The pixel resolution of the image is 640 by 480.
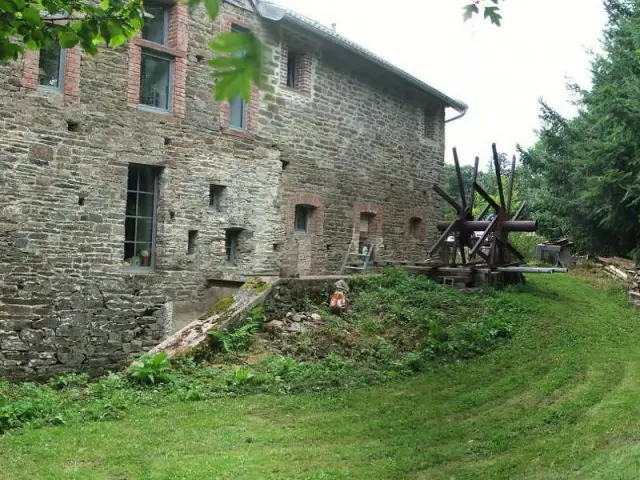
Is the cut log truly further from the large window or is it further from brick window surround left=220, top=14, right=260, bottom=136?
brick window surround left=220, top=14, right=260, bottom=136

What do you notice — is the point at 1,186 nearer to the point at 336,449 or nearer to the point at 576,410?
the point at 336,449

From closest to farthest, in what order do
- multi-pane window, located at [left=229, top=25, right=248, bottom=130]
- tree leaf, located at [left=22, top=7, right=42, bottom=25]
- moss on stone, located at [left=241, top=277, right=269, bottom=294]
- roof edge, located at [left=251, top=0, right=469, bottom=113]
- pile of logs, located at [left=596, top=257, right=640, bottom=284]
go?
tree leaf, located at [left=22, top=7, right=42, bottom=25] → moss on stone, located at [left=241, top=277, right=269, bottom=294] → multi-pane window, located at [left=229, top=25, right=248, bottom=130] → roof edge, located at [left=251, top=0, right=469, bottom=113] → pile of logs, located at [left=596, top=257, right=640, bottom=284]

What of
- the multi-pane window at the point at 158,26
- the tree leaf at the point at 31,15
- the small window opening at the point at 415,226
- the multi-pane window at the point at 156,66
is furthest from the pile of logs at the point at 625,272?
the tree leaf at the point at 31,15

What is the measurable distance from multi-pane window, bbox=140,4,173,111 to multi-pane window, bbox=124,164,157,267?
50.9 inches

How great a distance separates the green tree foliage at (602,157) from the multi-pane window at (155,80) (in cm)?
972

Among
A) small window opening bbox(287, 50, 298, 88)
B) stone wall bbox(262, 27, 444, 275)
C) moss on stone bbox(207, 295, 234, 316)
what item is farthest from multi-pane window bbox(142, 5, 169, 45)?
moss on stone bbox(207, 295, 234, 316)

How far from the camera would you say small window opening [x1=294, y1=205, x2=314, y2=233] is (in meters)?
14.6

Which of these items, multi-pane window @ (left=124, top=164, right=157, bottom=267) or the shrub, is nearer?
the shrub

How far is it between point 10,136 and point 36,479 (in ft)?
20.9

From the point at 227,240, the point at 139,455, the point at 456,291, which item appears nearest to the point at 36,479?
the point at 139,455

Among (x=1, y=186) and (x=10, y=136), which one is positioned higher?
(x=10, y=136)

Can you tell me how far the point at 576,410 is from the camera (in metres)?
6.84

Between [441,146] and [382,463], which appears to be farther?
[441,146]

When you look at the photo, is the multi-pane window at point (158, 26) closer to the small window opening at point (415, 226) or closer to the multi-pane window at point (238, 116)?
the multi-pane window at point (238, 116)
